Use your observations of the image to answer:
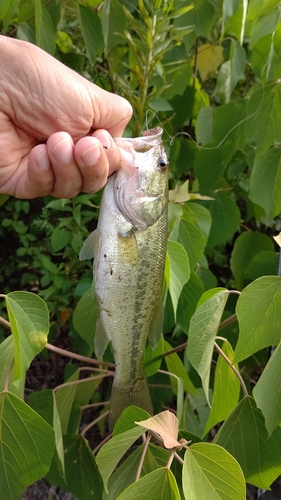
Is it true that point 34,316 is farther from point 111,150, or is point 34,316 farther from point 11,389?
point 111,150

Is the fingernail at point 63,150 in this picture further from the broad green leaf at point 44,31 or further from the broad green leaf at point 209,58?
the broad green leaf at point 209,58

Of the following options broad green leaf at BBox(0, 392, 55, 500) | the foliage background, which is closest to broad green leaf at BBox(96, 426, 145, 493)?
the foliage background

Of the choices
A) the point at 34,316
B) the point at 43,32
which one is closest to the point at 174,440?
the point at 34,316

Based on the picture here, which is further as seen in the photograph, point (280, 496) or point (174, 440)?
point (280, 496)

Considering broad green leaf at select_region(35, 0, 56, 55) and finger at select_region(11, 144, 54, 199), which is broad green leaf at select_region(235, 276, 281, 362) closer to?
finger at select_region(11, 144, 54, 199)

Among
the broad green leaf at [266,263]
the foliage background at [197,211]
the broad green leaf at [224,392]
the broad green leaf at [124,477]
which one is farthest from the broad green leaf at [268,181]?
the broad green leaf at [124,477]

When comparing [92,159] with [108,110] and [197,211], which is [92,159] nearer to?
[108,110]

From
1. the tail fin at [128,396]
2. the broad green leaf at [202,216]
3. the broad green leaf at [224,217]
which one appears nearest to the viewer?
the tail fin at [128,396]
